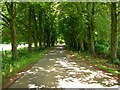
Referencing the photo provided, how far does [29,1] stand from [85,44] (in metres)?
23.8

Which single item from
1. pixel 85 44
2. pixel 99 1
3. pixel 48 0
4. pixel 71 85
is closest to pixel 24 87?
pixel 71 85

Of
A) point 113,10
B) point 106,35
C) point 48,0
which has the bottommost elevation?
→ point 106,35

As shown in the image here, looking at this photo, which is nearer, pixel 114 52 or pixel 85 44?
pixel 114 52

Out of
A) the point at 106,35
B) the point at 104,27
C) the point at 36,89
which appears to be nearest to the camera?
the point at 36,89

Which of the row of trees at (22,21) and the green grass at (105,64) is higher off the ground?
the row of trees at (22,21)

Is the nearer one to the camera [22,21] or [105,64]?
[105,64]

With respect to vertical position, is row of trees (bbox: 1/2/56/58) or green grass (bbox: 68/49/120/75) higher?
row of trees (bbox: 1/2/56/58)

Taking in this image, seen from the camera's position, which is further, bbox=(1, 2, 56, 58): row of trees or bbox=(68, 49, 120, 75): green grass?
bbox=(1, 2, 56, 58): row of trees

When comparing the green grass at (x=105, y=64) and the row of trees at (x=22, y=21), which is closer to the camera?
the green grass at (x=105, y=64)

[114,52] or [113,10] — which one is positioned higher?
[113,10]

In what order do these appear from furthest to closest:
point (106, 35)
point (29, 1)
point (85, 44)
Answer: point (85, 44), point (106, 35), point (29, 1)

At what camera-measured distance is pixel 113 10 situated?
21.8m

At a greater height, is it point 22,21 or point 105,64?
point 22,21

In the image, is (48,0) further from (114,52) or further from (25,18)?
(114,52)
